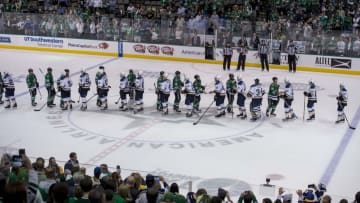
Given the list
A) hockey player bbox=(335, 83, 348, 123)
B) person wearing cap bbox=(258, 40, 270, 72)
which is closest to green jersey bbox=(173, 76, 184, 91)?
hockey player bbox=(335, 83, 348, 123)

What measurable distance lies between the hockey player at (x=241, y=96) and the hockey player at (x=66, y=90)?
14.2ft

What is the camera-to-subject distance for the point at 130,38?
2459 cm

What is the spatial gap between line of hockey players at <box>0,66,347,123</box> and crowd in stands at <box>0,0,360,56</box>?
20.6ft

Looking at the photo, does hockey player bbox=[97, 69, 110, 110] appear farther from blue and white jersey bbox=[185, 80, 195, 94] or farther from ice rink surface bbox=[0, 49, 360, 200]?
blue and white jersey bbox=[185, 80, 195, 94]

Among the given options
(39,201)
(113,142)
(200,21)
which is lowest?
(113,142)

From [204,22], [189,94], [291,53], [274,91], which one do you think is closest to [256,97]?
[274,91]

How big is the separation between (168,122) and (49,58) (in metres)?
10.1

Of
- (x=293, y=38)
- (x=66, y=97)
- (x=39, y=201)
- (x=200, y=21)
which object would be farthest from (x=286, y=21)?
(x=39, y=201)

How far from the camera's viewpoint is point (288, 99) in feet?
51.6

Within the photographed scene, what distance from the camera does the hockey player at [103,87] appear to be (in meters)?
16.5

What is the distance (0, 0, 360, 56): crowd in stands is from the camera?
22.2 metres

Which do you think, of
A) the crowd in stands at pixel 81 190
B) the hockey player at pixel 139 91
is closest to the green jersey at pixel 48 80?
the hockey player at pixel 139 91

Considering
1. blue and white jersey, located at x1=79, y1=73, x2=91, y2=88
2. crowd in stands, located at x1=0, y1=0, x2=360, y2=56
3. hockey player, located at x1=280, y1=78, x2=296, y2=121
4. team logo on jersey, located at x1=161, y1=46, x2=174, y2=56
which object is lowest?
hockey player, located at x1=280, y1=78, x2=296, y2=121

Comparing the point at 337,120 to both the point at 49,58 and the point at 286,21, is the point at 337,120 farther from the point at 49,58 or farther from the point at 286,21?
the point at 49,58
